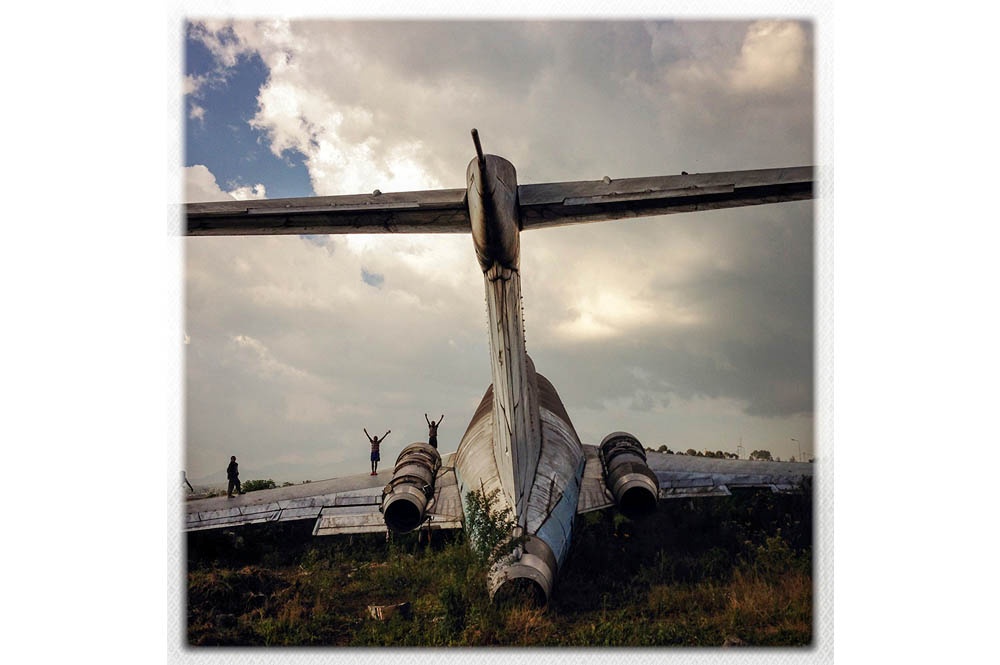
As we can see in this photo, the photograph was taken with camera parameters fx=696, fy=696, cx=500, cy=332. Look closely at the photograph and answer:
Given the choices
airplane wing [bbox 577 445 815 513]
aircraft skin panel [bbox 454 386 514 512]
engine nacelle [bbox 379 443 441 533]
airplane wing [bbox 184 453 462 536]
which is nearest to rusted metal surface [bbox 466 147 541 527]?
aircraft skin panel [bbox 454 386 514 512]

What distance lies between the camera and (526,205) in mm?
6871

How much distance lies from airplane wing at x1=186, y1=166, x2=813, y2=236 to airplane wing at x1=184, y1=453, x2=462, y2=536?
177 inches

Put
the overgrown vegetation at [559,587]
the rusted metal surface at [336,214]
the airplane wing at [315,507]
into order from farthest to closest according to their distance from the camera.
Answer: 1. the airplane wing at [315,507]
2. the overgrown vegetation at [559,587]
3. the rusted metal surface at [336,214]

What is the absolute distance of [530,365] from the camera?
11.2 meters

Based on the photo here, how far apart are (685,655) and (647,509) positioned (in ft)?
8.31

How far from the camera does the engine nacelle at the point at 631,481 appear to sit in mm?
8859

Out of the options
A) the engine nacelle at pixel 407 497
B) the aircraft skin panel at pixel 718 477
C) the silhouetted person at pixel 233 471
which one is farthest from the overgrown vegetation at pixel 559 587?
the silhouetted person at pixel 233 471

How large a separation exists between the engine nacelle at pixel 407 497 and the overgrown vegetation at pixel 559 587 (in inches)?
24.5

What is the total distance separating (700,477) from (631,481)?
3.85 metres

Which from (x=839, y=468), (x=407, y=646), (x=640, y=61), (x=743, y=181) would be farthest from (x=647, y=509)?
(x=640, y=61)

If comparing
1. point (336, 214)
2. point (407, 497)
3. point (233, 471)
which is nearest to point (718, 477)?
point (407, 497)

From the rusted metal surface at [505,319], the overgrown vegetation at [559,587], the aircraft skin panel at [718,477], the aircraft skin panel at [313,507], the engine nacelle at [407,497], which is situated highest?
the rusted metal surface at [505,319]

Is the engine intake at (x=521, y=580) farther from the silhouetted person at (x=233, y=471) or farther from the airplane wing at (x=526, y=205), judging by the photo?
the silhouetted person at (x=233, y=471)

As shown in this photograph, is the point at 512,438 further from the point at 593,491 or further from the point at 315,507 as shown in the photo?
the point at 315,507
